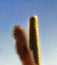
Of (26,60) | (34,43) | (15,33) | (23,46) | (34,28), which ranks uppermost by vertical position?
(34,28)

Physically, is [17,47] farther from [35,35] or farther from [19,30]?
[35,35]

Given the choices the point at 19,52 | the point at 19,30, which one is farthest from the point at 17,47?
the point at 19,30

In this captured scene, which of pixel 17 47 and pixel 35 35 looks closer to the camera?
pixel 17 47

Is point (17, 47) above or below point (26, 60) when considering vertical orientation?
above

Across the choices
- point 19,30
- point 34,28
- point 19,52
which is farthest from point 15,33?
point 34,28

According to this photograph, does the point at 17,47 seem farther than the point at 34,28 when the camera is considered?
No

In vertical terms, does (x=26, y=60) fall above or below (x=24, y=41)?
below

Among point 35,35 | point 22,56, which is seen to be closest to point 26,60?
point 22,56

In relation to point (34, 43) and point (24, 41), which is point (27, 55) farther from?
point (34, 43)
